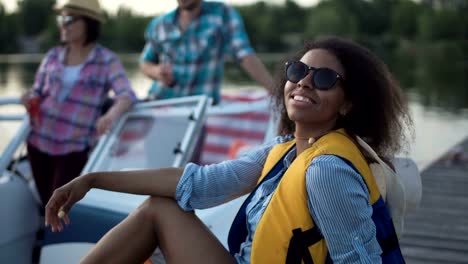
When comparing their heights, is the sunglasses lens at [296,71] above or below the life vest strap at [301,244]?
above

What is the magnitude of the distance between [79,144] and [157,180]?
1.57 metres

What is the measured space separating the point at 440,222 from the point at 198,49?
2269mm

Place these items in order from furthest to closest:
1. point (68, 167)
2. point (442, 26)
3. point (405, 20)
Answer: point (405, 20) < point (442, 26) < point (68, 167)

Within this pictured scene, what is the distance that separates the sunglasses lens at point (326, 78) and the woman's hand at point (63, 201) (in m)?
0.80

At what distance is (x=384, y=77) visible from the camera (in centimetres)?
218

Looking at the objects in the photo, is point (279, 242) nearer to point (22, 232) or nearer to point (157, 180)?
point (157, 180)

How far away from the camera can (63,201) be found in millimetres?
2283

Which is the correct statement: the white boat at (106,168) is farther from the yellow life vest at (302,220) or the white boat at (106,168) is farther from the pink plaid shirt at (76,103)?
the yellow life vest at (302,220)

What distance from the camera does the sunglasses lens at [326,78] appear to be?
6.97ft

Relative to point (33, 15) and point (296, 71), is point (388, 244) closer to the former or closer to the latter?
point (296, 71)

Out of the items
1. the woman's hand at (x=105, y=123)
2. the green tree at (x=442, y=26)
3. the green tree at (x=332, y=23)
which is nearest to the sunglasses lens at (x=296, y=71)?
the woman's hand at (x=105, y=123)

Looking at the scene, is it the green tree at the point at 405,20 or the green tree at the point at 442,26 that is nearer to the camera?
the green tree at the point at 442,26

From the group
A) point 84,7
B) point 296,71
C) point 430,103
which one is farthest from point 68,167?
point 430,103

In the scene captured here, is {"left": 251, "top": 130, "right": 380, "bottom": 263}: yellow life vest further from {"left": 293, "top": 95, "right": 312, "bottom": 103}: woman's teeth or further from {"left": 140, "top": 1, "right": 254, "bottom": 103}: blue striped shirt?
{"left": 140, "top": 1, "right": 254, "bottom": 103}: blue striped shirt
